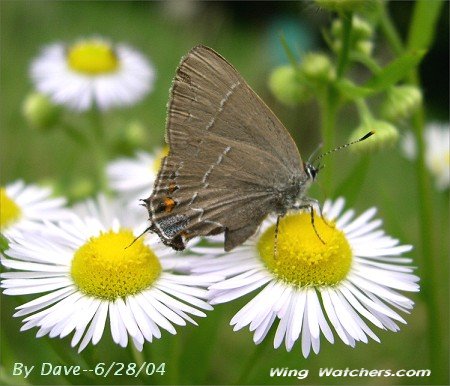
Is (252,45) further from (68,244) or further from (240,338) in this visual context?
(68,244)

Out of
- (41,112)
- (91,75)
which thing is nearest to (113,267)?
(41,112)


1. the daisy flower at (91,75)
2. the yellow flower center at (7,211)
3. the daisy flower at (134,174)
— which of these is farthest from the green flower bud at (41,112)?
the yellow flower center at (7,211)

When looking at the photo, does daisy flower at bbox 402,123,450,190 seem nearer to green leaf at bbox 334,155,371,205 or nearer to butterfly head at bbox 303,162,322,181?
green leaf at bbox 334,155,371,205

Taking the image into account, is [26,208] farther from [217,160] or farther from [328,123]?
[328,123]

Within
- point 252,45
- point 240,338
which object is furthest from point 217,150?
point 252,45

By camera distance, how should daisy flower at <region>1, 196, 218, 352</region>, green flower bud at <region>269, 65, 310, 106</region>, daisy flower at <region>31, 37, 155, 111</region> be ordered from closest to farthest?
daisy flower at <region>1, 196, 218, 352</region> → green flower bud at <region>269, 65, 310, 106</region> → daisy flower at <region>31, 37, 155, 111</region>

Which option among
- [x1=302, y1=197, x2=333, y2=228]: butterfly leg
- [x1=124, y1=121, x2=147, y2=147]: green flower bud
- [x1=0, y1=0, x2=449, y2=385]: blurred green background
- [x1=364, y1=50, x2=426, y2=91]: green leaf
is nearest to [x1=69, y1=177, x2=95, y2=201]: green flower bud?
[x1=0, y1=0, x2=449, y2=385]: blurred green background
